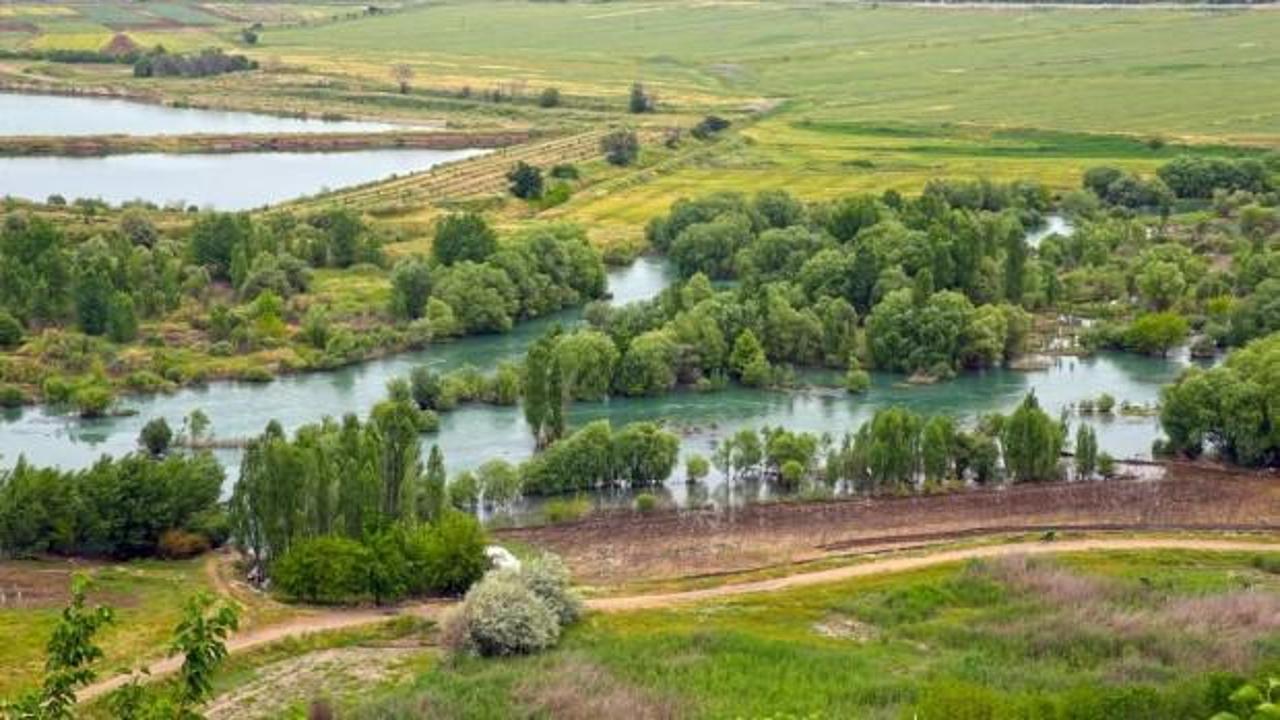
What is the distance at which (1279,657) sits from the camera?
32.5 meters

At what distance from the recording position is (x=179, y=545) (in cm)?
4206

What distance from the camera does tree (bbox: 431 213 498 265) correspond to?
7156 cm

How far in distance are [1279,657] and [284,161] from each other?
8565 cm

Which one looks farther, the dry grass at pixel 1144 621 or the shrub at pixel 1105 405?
the shrub at pixel 1105 405

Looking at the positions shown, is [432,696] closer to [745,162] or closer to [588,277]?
[588,277]

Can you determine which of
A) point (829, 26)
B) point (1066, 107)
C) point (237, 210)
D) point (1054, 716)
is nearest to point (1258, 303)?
point (1054, 716)

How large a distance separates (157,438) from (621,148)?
54.4 meters

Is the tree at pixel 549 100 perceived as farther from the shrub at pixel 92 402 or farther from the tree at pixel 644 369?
the shrub at pixel 92 402

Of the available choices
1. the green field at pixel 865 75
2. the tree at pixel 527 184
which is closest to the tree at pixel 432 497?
the green field at pixel 865 75

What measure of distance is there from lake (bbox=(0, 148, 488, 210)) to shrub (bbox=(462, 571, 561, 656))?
5749 cm

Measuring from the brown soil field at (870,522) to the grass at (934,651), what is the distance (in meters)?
3.94

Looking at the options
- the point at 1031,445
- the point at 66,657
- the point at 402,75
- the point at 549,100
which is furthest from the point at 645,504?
the point at 402,75

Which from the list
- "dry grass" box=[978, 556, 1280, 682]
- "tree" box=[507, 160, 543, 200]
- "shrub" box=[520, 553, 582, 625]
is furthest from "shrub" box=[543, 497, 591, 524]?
"tree" box=[507, 160, 543, 200]

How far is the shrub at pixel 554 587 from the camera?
36.1 m
